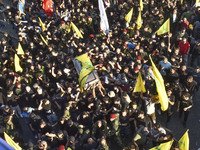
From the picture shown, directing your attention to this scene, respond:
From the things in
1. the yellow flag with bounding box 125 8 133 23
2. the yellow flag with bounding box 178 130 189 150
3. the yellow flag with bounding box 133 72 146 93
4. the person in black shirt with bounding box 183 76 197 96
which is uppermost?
the yellow flag with bounding box 125 8 133 23

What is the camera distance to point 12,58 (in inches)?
427

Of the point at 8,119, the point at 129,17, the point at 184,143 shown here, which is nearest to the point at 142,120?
the point at 184,143

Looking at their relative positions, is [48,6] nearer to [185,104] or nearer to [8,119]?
[8,119]

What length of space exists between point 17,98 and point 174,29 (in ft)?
26.6

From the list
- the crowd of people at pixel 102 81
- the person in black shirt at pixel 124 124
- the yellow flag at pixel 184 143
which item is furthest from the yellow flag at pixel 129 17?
the yellow flag at pixel 184 143

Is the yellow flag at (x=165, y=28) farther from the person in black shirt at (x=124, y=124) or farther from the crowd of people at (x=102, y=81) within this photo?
the person in black shirt at (x=124, y=124)

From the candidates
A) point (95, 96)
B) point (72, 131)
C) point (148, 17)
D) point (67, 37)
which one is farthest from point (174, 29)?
point (72, 131)

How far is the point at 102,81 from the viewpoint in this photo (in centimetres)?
→ 912

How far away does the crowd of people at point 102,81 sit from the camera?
7570mm

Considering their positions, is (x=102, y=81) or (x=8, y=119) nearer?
(x=8, y=119)

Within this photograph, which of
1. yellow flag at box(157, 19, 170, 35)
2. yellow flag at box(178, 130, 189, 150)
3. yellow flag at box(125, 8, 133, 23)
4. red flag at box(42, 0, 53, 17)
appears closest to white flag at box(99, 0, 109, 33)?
yellow flag at box(125, 8, 133, 23)

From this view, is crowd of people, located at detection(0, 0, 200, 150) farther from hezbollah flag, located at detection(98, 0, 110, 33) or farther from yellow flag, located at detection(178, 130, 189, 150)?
hezbollah flag, located at detection(98, 0, 110, 33)

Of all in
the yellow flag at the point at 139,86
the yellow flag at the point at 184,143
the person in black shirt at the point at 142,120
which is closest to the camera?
the yellow flag at the point at 184,143

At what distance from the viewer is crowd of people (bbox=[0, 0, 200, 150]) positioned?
7.57 m
